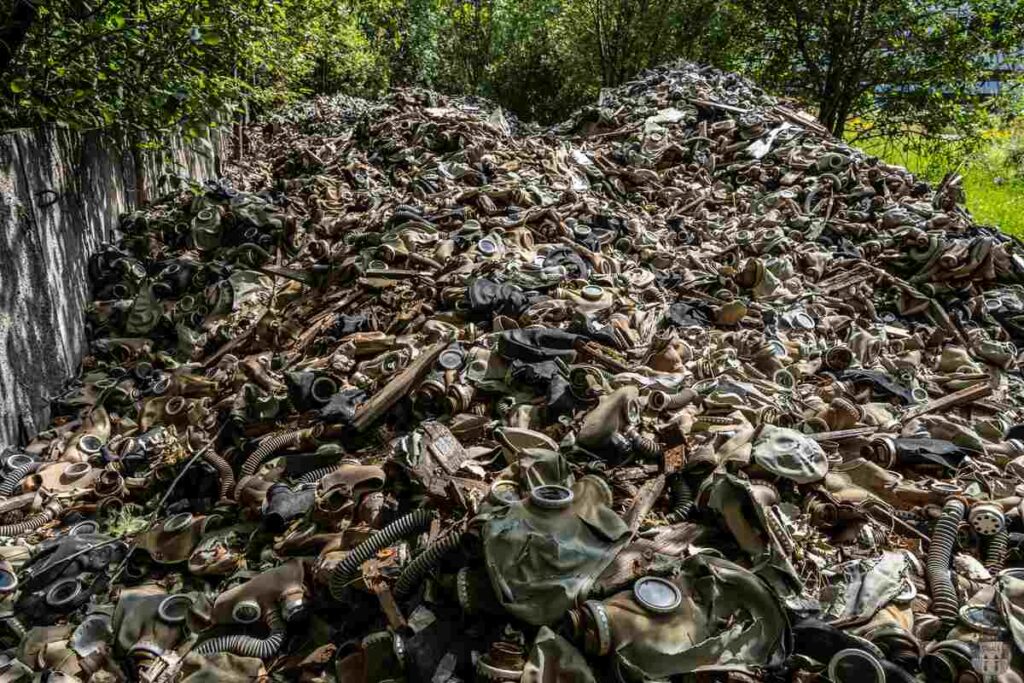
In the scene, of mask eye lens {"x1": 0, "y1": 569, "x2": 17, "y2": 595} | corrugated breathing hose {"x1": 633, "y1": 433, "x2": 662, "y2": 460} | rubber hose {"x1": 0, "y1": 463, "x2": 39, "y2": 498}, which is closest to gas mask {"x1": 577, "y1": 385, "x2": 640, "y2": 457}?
corrugated breathing hose {"x1": 633, "y1": 433, "x2": 662, "y2": 460}

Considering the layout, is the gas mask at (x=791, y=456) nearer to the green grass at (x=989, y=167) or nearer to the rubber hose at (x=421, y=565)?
the rubber hose at (x=421, y=565)

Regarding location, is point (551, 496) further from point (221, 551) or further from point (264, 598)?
point (221, 551)

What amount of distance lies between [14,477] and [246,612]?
1845mm

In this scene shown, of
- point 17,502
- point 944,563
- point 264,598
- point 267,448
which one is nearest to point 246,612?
point 264,598

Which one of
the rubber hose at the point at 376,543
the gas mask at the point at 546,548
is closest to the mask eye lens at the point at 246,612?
the rubber hose at the point at 376,543

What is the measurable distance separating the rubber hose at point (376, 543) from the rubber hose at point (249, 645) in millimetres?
222

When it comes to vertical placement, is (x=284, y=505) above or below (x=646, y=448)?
below

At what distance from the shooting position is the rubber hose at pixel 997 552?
7.29 feet

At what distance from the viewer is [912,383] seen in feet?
12.3

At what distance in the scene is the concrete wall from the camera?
3543 millimetres

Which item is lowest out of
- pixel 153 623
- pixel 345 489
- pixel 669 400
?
pixel 153 623

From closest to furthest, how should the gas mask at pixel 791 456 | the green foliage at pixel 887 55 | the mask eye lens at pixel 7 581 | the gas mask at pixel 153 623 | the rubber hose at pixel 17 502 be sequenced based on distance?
the gas mask at pixel 153 623 < the gas mask at pixel 791 456 < the mask eye lens at pixel 7 581 < the rubber hose at pixel 17 502 < the green foliage at pixel 887 55

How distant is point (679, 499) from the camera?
238cm

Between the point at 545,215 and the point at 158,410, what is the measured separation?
288cm
